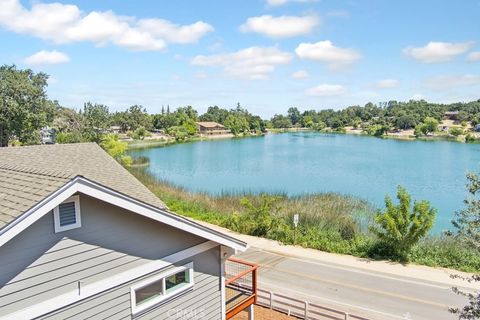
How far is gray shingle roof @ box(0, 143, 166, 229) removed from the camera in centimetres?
567

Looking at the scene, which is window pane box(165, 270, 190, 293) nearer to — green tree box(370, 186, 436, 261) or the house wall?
the house wall

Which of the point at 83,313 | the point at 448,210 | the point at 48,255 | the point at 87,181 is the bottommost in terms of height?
the point at 448,210

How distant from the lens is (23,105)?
146ft

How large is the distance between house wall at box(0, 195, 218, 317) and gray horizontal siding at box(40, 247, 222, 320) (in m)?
0.35

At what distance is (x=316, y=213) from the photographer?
2794 centimetres

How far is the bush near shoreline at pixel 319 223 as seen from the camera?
2068 centimetres

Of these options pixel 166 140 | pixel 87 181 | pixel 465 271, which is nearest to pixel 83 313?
pixel 87 181

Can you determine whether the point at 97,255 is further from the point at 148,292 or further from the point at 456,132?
the point at 456,132

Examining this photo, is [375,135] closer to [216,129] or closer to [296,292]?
[216,129]

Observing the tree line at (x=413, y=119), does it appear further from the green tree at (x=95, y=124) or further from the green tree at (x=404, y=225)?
the green tree at (x=404, y=225)

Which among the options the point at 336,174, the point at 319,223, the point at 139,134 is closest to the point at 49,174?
the point at 319,223

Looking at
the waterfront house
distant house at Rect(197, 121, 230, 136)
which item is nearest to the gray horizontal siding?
the waterfront house

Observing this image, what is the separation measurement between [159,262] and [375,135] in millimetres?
152176

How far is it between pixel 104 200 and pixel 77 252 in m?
0.92
